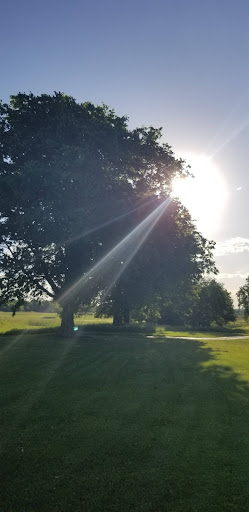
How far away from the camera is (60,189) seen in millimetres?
24875

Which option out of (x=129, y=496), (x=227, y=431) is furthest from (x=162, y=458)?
(x=227, y=431)

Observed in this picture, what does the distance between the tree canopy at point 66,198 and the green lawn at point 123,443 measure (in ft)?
46.5

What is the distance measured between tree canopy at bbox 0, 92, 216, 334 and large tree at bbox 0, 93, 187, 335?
80 mm

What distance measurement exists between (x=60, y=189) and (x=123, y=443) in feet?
67.0

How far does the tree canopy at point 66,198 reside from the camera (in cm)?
2497

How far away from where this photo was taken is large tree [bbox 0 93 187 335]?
24.9 metres

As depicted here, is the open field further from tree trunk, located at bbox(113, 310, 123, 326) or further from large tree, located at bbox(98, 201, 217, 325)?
large tree, located at bbox(98, 201, 217, 325)

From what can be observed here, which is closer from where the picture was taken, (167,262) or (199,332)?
(167,262)

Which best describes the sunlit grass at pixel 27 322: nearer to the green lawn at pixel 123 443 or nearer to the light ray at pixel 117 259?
the light ray at pixel 117 259

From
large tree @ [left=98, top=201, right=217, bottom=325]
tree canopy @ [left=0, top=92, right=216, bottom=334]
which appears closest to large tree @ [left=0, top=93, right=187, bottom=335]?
tree canopy @ [left=0, top=92, right=216, bottom=334]

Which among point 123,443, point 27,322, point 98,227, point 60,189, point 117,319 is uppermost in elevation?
point 60,189

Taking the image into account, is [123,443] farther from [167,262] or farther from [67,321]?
[67,321]

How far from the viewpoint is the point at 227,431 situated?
7926 mm

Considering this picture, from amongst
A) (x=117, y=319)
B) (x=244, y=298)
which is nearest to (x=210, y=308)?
(x=244, y=298)
